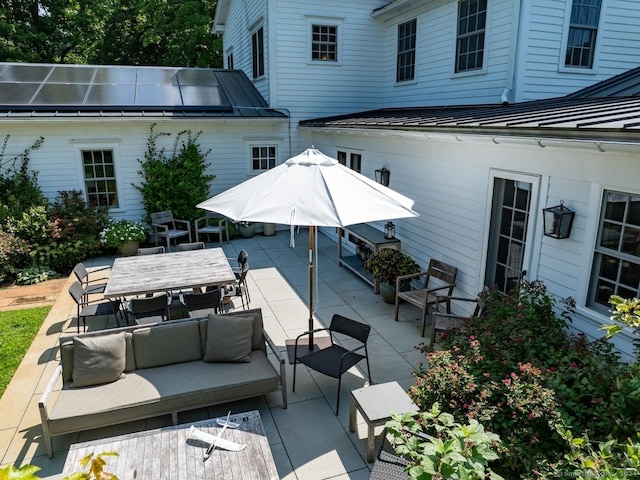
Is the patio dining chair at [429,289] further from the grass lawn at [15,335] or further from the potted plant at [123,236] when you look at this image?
the potted plant at [123,236]

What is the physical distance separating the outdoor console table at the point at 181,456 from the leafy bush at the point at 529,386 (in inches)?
66.0

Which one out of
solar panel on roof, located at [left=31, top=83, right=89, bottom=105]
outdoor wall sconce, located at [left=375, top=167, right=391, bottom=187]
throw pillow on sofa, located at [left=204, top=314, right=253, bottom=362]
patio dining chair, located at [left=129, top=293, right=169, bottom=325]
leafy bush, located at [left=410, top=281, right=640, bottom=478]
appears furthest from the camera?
solar panel on roof, located at [left=31, top=83, right=89, bottom=105]

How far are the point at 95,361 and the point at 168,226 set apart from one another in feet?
26.6

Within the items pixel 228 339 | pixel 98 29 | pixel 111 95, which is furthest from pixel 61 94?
pixel 98 29

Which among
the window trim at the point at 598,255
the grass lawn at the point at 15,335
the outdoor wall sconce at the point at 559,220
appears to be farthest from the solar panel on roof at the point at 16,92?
the window trim at the point at 598,255

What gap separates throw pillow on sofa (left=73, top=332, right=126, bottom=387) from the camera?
5070mm

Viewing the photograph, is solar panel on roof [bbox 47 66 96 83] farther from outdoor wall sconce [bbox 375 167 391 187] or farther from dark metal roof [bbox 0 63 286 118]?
outdoor wall sconce [bbox 375 167 391 187]

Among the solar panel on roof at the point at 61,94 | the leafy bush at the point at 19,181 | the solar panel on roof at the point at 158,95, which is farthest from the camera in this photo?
the solar panel on roof at the point at 158,95

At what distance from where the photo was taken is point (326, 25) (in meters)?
13.7

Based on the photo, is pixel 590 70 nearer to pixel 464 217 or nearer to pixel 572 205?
pixel 464 217

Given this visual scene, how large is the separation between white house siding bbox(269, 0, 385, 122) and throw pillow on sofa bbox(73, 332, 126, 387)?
1023 cm

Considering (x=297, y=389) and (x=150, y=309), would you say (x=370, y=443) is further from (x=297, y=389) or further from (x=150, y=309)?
(x=150, y=309)

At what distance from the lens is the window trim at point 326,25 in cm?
1359

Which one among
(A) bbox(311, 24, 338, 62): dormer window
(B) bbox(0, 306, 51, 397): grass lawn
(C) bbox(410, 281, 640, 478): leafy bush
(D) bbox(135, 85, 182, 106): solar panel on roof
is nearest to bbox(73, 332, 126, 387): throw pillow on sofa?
(B) bbox(0, 306, 51, 397): grass lawn
